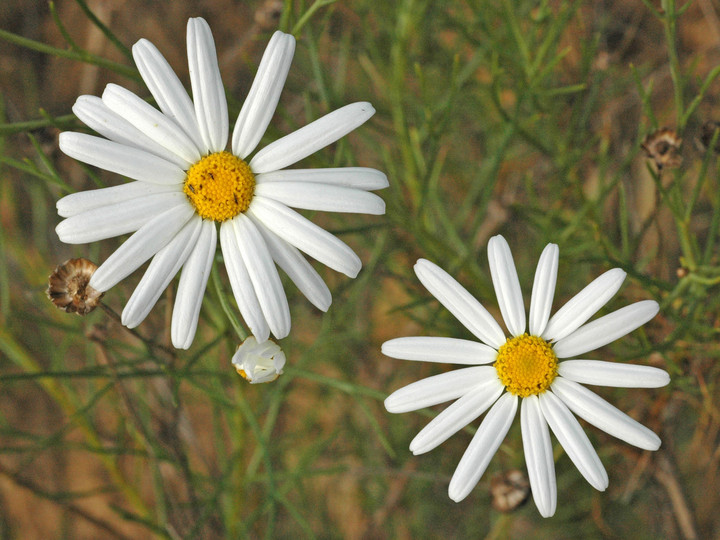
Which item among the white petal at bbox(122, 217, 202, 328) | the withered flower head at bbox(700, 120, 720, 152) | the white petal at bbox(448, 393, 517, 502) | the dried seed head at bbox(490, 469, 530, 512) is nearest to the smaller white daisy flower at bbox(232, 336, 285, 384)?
the white petal at bbox(122, 217, 202, 328)

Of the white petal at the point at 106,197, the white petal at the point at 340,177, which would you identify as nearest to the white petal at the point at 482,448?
the white petal at the point at 340,177

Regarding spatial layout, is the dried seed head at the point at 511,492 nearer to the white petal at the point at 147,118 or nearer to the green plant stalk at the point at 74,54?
the white petal at the point at 147,118

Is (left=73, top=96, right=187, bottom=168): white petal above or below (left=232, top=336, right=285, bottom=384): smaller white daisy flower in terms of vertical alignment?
above

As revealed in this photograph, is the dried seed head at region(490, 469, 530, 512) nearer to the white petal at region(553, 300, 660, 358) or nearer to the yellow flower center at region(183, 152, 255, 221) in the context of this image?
the white petal at region(553, 300, 660, 358)

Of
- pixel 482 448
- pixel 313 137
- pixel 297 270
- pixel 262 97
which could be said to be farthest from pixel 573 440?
pixel 262 97

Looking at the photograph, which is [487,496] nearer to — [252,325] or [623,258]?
[623,258]
